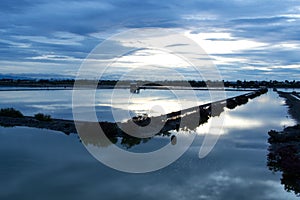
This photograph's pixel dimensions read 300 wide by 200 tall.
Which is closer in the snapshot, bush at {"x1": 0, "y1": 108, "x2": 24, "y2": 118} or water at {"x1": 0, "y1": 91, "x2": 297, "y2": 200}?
water at {"x1": 0, "y1": 91, "x2": 297, "y2": 200}

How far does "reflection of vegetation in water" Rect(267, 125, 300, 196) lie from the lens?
346 inches

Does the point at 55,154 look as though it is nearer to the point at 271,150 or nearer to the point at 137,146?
the point at 137,146

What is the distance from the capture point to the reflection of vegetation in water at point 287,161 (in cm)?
878

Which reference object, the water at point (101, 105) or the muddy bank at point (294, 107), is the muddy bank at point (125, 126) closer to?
the water at point (101, 105)

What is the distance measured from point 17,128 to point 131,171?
8.82m

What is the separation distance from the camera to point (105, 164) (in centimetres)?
1027

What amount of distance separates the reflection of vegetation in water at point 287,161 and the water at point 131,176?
0.21 metres

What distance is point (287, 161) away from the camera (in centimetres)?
995

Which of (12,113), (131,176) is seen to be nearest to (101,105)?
(12,113)

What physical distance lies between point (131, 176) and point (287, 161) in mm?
4214

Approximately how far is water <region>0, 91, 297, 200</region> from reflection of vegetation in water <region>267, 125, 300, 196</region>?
0.21 m

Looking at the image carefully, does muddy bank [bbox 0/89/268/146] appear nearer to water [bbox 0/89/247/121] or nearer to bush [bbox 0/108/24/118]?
bush [bbox 0/108/24/118]

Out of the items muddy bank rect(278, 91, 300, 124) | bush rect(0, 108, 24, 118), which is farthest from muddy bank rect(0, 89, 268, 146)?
muddy bank rect(278, 91, 300, 124)

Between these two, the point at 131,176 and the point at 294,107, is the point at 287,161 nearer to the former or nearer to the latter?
the point at 131,176
